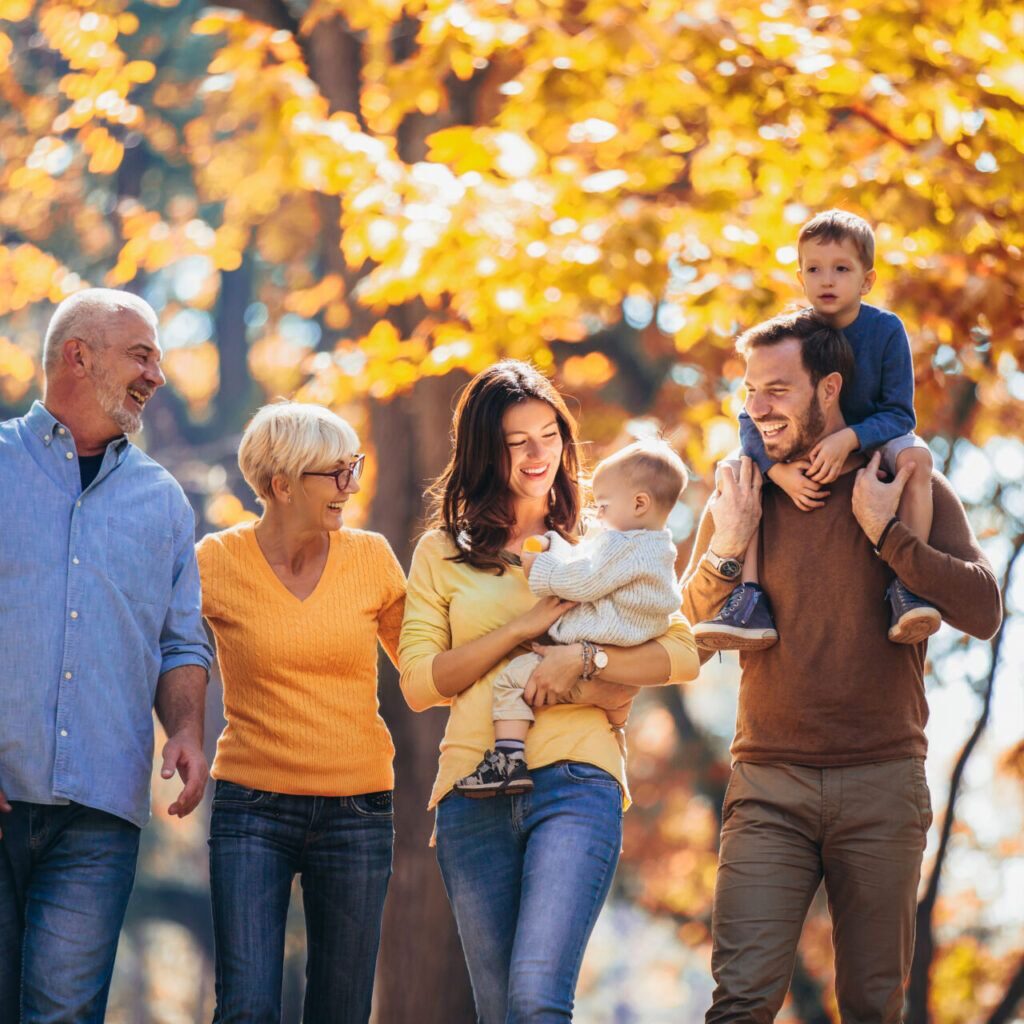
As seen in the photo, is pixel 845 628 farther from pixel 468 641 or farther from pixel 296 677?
pixel 296 677

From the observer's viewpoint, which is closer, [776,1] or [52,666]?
[52,666]

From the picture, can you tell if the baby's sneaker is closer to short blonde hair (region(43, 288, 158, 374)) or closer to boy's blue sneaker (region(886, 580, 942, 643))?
boy's blue sneaker (region(886, 580, 942, 643))

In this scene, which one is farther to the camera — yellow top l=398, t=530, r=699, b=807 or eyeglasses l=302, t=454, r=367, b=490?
eyeglasses l=302, t=454, r=367, b=490

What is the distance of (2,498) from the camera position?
3.69m

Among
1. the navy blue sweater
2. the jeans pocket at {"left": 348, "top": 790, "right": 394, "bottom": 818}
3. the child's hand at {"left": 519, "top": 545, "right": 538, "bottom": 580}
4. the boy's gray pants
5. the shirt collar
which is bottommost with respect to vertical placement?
the jeans pocket at {"left": 348, "top": 790, "right": 394, "bottom": 818}

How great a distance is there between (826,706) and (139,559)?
5.72ft

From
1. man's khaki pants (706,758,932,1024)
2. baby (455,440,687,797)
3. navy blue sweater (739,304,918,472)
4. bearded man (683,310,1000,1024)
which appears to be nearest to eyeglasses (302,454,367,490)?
baby (455,440,687,797)

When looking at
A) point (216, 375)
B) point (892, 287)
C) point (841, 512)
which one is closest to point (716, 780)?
point (892, 287)

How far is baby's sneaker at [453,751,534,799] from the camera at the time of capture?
3531 millimetres

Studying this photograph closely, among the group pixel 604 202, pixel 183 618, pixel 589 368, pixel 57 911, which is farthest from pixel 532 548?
pixel 589 368

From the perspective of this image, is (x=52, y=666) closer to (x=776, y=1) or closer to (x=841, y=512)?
Answer: (x=841, y=512)

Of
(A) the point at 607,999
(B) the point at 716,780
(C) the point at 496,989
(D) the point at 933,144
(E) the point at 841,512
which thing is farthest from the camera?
(A) the point at 607,999

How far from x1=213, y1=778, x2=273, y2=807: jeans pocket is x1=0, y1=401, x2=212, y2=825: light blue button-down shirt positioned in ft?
0.64

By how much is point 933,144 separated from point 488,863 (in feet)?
12.7
